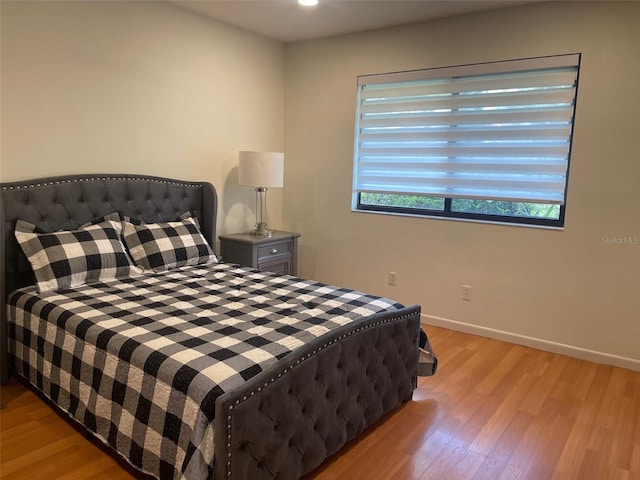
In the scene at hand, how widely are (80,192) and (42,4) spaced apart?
3.72 ft

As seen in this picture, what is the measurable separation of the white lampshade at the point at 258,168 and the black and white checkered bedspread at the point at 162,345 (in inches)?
45.9

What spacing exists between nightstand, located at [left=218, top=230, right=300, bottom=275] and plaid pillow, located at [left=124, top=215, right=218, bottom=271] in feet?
1.34

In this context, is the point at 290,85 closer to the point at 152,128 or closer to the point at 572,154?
the point at 152,128

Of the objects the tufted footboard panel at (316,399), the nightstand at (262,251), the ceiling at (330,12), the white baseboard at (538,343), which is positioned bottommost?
the white baseboard at (538,343)

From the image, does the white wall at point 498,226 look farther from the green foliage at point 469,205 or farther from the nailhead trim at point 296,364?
the nailhead trim at point 296,364

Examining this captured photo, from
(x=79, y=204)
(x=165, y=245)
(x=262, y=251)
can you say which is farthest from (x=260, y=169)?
(x=79, y=204)

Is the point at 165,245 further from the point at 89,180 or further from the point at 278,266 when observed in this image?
the point at 278,266

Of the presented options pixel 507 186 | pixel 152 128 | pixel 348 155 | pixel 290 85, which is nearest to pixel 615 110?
pixel 507 186

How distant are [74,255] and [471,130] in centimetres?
293

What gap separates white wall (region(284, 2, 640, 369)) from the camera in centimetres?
308

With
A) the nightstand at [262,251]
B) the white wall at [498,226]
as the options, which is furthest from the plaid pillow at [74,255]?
the white wall at [498,226]

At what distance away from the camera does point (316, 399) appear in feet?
6.43

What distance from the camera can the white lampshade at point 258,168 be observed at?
3.83 metres

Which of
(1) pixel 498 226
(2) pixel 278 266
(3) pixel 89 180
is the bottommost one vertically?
(2) pixel 278 266
